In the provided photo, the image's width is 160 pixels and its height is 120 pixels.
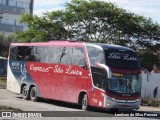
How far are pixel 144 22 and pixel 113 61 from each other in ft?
73.8

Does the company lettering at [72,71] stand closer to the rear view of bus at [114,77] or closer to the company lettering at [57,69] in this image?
the company lettering at [57,69]

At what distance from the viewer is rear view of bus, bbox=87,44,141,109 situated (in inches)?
837

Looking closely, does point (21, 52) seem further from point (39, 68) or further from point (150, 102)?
point (150, 102)

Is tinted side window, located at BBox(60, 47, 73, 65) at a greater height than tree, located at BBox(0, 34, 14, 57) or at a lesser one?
greater

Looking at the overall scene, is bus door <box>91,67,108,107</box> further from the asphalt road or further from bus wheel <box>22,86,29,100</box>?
bus wheel <box>22,86,29,100</box>

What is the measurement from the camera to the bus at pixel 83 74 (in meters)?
21.4

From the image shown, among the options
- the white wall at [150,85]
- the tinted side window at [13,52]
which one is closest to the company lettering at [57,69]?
the tinted side window at [13,52]

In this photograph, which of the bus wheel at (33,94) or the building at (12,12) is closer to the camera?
the bus wheel at (33,94)

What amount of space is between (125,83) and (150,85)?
13.3 metres

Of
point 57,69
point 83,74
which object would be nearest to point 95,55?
point 83,74

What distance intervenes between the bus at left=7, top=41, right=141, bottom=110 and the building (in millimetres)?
78202

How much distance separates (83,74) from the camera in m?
22.5

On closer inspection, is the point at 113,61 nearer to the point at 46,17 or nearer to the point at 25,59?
the point at 25,59

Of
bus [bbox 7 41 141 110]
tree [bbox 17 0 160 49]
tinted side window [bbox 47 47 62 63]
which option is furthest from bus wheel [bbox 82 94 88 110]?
tree [bbox 17 0 160 49]
